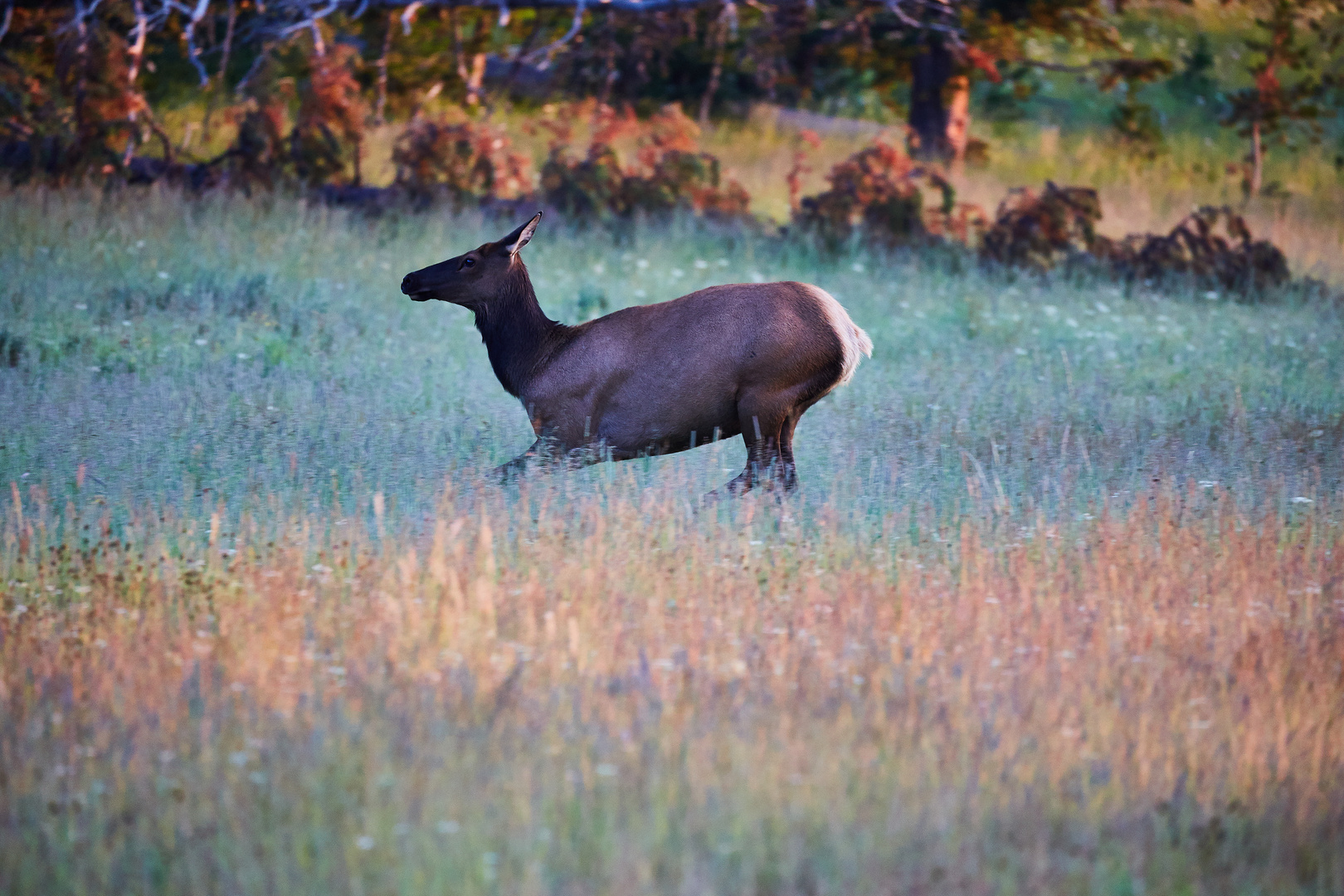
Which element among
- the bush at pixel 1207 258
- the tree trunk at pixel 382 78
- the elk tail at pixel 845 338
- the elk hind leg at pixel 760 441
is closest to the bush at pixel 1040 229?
the bush at pixel 1207 258

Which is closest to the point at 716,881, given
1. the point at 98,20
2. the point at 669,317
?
the point at 669,317

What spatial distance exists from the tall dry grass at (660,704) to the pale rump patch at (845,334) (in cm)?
96

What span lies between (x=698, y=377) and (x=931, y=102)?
A: 14504mm

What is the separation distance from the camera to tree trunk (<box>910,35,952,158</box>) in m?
20.5

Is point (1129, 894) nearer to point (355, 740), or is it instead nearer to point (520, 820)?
point (520, 820)

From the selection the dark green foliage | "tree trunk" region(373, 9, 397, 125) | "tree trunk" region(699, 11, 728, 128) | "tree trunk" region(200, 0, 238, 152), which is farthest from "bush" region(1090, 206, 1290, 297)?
the dark green foliage

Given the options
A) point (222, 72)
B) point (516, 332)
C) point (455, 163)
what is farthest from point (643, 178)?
point (516, 332)

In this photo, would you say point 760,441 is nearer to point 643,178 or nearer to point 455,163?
point 643,178

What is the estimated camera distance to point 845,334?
7.46 m

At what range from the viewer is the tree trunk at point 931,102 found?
67.3ft

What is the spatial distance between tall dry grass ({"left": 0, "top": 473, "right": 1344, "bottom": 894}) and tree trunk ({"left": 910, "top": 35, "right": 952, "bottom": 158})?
14580mm

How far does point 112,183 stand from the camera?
50.4 feet

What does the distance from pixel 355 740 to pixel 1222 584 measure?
12.3 ft

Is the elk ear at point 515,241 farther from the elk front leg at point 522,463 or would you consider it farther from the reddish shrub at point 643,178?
the reddish shrub at point 643,178
